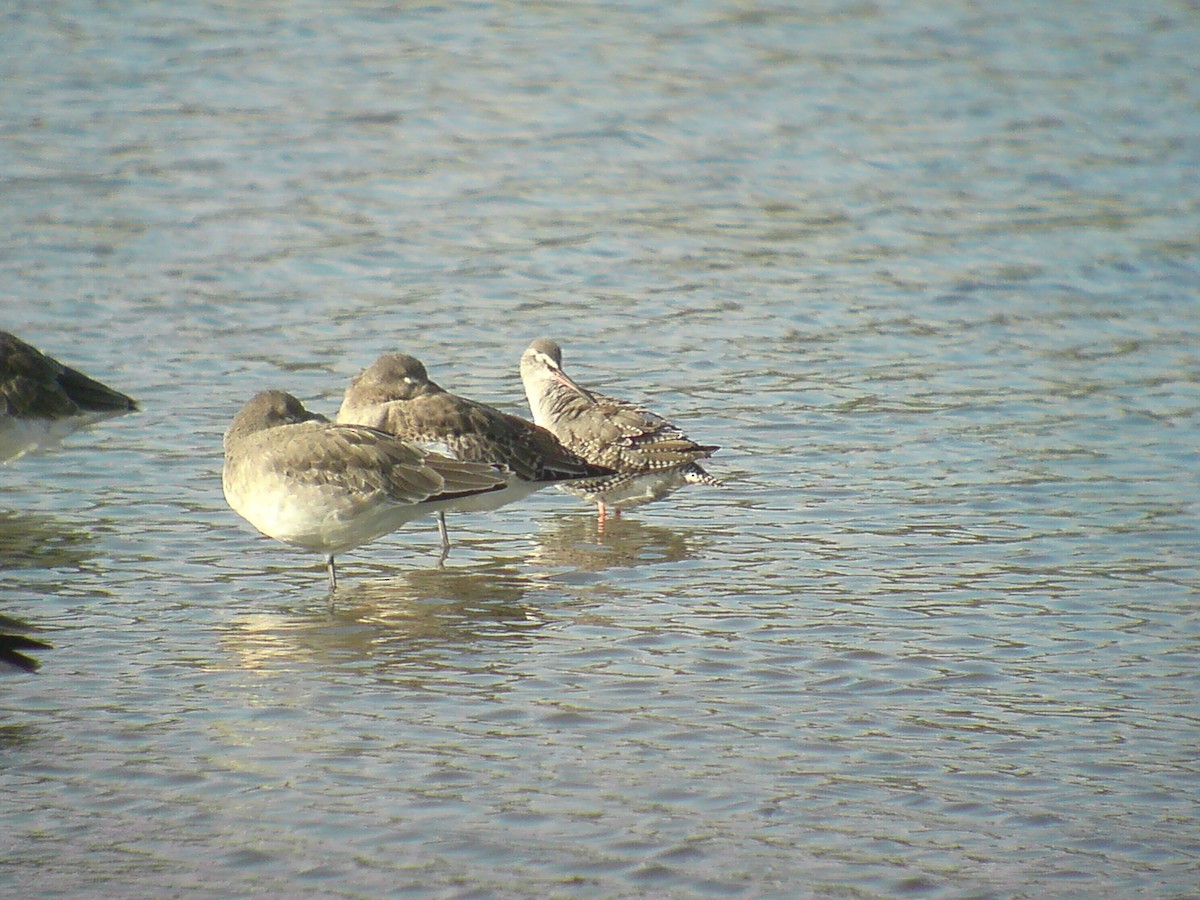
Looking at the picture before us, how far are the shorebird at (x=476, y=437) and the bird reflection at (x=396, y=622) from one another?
64 centimetres

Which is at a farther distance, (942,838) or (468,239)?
(468,239)

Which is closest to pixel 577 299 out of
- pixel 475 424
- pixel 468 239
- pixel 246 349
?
pixel 468 239

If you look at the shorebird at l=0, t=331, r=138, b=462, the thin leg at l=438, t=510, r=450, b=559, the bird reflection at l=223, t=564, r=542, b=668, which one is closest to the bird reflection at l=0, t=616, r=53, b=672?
the bird reflection at l=223, t=564, r=542, b=668

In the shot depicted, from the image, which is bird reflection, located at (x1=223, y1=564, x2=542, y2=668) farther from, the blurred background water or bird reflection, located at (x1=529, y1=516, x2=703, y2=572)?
bird reflection, located at (x1=529, y1=516, x2=703, y2=572)

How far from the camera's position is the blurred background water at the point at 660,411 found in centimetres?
677

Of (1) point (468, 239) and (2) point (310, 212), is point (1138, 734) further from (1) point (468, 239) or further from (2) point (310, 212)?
(2) point (310, 212)

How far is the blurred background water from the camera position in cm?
677

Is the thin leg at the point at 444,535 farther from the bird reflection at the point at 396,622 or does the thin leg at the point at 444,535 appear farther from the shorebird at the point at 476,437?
the bird reflection at the point at 396,622

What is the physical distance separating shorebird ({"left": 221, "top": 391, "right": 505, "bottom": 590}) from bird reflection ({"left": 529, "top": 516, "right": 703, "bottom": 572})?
75 cm

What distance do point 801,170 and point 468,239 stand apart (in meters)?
3.99

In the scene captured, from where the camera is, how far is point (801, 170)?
1928cm

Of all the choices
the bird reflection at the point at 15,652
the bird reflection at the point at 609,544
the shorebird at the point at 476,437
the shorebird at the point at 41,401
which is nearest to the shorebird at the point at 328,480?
the shorebird at the point at 476,437

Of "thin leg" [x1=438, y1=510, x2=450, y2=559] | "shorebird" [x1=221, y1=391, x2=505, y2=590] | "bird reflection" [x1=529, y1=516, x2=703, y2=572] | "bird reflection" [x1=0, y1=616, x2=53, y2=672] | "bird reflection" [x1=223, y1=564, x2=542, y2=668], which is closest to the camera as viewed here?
"bird reflection" [x1=0, y1=616, x2=53, y2=672]

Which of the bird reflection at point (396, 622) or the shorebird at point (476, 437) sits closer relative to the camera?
the bird reflection at point (396, 622)
